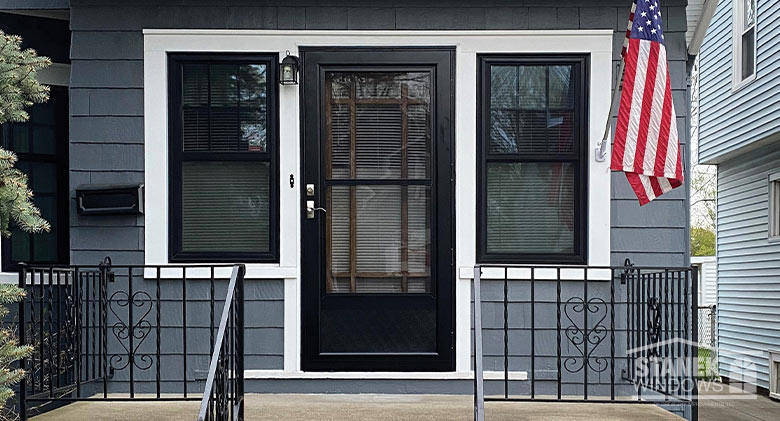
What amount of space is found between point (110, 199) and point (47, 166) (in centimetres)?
95

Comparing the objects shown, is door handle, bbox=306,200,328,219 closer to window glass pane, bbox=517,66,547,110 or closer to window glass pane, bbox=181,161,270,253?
window glass pane, bbox=181,161,270,253

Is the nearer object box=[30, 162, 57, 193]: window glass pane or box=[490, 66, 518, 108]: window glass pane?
Answer: box=[490, 66, 518, 108]: window glass pane

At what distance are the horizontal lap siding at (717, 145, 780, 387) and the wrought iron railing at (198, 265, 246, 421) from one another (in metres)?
8.68

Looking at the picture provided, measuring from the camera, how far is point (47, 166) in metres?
6.04

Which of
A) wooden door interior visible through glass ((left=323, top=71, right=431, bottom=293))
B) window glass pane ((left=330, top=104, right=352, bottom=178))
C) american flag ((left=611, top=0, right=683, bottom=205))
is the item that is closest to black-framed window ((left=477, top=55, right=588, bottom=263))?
wooden door interior visible through glass ((left=323, top=71, right=431, bottom=293))

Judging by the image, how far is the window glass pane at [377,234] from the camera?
17.8ft

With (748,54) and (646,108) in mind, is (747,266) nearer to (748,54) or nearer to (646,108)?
(748,54)

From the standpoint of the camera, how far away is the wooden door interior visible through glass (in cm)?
544

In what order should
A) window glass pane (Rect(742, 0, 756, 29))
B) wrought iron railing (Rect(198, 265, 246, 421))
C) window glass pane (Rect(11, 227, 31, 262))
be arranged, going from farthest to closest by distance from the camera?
window glass pane (Rect(742, 0, 756, 29))
window glass pane (Rect(11, 227, 31, 262))
wrought iron railing (Rect(198, 265, 246, 421))

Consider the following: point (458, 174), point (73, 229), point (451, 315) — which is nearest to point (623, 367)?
point (451, 315)

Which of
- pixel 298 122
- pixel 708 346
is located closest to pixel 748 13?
pixel 708 346

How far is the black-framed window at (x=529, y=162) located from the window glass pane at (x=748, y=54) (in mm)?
7038

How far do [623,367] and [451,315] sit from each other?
1.08m

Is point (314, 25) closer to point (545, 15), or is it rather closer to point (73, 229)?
point (545, 15)
